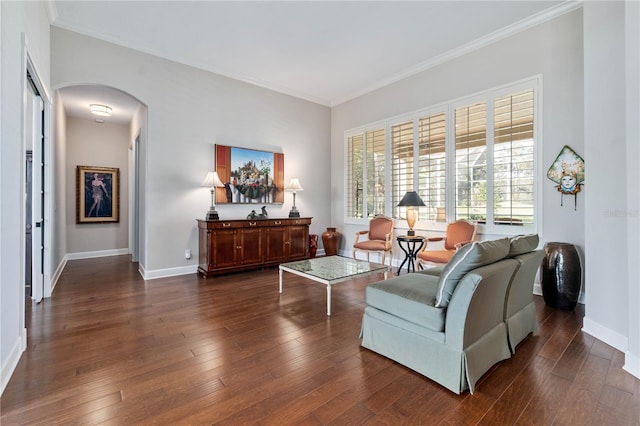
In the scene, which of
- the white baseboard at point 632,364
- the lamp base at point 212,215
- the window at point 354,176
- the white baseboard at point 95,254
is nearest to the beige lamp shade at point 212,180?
the lamp base at point 212,215

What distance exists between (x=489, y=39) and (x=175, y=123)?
4.74 meters

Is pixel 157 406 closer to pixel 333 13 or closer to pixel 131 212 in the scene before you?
pixel 333 13

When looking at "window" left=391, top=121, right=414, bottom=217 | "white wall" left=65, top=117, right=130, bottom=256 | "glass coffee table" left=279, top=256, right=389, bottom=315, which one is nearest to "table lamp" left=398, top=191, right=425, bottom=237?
"window" left=391, top=121, right=414, bottom=217

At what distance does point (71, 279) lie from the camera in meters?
4.62

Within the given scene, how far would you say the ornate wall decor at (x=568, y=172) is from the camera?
3.42 m

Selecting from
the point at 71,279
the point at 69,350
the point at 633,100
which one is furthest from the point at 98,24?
the point at 633,100

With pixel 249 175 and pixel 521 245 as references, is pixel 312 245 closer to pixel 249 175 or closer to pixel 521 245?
pixel 249 175

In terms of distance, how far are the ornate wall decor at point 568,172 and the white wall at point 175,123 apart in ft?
14.2

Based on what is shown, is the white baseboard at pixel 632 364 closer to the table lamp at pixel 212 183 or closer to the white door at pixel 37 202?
the table lamp at pixel 212 183

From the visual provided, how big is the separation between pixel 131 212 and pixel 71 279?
2339 mm

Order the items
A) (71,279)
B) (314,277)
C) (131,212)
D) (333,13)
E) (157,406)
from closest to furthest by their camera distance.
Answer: (157,406)
(314,277)
(333,13)
(71,279)
(131,212)

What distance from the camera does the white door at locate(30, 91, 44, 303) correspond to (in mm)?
3512

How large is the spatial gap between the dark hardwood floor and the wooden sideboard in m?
1.50

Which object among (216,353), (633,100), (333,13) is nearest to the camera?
(633,100)
